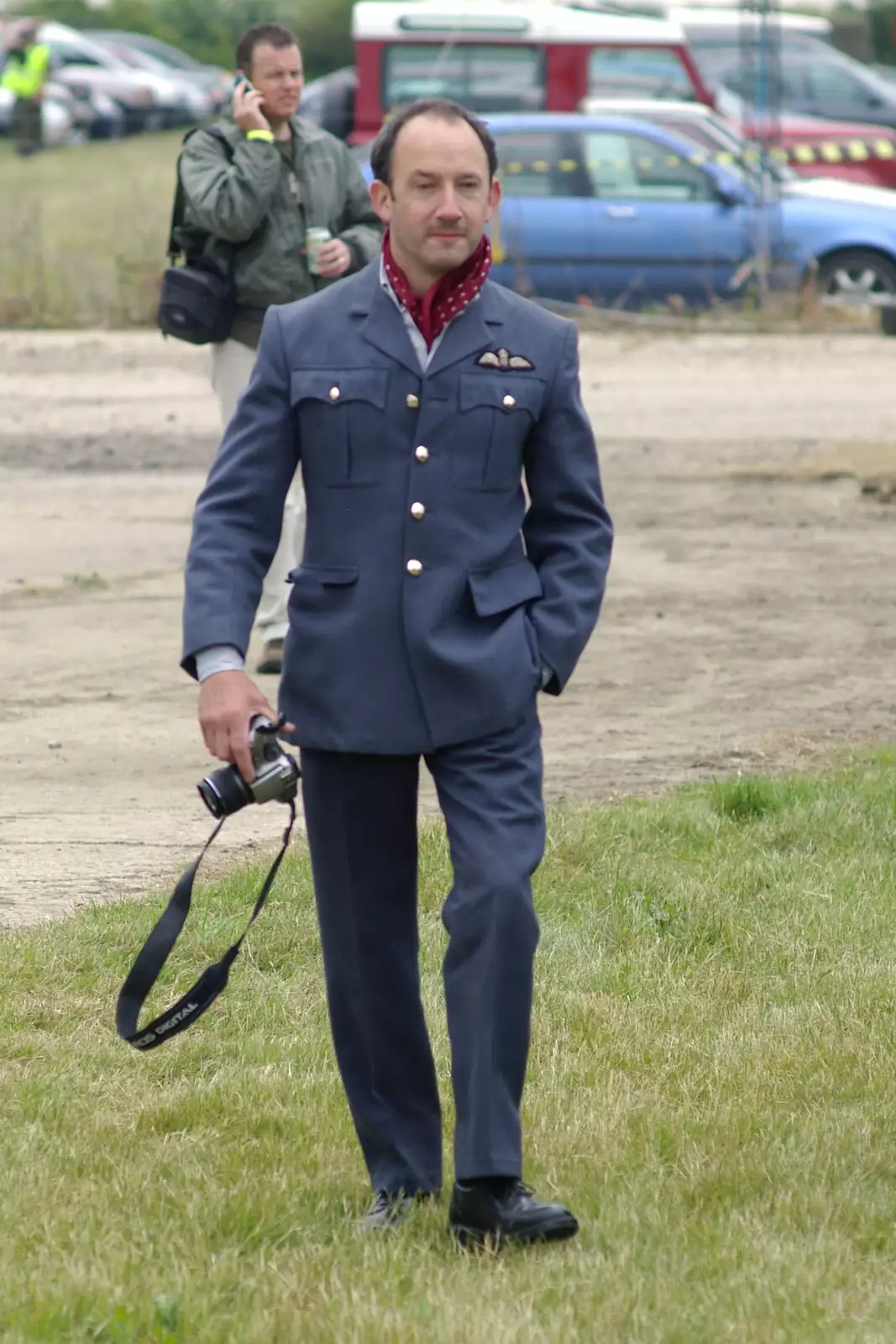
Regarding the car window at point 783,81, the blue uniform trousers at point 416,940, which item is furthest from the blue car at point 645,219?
the blue uniform trousers at point 416,940

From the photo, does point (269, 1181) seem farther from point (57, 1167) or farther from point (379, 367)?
point (379, 367)

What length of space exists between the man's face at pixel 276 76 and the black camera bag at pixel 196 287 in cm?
22

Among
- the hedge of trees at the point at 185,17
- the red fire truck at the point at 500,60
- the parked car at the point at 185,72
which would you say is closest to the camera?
the red fire truck at the point at 500,60

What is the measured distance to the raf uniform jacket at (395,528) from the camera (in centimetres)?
371

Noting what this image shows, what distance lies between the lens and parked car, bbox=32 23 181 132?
4359 centimetres

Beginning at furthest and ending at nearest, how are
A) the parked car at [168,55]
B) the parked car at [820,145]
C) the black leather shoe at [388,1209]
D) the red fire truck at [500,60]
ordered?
the parked car at [168,55] < the red fire truck at [500,60] < the parked car at [820,145] < the black leather shoe at [388,1209]

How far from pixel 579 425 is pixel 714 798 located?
10.3 ft

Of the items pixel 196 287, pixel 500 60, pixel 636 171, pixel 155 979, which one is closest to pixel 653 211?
pixel 636 171

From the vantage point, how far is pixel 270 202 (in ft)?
26.2

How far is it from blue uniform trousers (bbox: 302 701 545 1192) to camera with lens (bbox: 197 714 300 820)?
185mm

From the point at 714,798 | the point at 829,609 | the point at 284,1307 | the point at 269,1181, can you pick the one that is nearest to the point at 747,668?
the point at 829,609

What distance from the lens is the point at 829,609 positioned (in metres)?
9.84

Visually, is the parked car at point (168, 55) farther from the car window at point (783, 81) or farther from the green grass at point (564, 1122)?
the green grass at point (564, 1122)

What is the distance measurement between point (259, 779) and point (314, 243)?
4.63m
